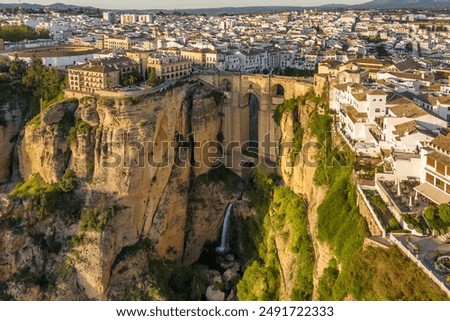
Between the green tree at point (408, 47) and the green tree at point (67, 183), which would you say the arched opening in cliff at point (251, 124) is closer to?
the green tree at point (67, 183)

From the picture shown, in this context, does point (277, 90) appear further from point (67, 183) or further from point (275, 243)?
point (67, 183)

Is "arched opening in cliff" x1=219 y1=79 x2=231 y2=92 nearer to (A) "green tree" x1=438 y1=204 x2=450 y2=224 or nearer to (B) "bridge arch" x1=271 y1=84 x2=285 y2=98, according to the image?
(B) "bridge arch" x1=271 y1=84 x2=285 y2=98

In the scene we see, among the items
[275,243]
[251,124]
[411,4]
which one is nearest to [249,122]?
[251,124]

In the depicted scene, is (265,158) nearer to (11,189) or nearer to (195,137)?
(195,137)

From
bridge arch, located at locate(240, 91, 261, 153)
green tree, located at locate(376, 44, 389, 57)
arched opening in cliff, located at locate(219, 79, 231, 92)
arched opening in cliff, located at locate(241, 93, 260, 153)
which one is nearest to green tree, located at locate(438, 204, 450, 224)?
bridge arch, located at locate(240, 91, 261, 153)

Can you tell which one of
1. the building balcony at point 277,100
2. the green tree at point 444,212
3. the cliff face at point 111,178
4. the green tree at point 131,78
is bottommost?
the cliff face at point 111,178

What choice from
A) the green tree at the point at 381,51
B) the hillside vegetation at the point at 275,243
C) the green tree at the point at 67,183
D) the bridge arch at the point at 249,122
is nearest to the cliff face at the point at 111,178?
the green tree at the point at 67,183

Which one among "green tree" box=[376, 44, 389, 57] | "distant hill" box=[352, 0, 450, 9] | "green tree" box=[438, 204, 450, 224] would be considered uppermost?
"distant hill" box=[352, 0, 450, 9]
